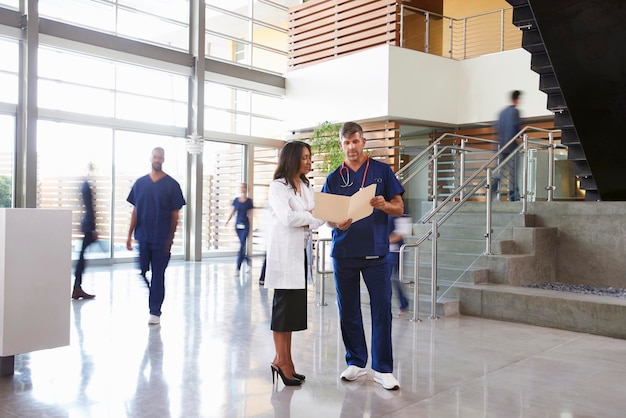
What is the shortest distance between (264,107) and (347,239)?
1142 cm

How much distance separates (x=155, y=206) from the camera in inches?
224

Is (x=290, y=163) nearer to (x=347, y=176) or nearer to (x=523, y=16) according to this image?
(x=347, y=176)

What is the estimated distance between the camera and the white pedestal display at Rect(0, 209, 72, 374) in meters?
3.73

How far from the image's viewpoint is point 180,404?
3.30 m

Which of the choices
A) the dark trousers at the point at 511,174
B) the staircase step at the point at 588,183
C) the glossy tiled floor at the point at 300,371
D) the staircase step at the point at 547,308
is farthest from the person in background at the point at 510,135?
the glossy tiled floor at the point at 300,371

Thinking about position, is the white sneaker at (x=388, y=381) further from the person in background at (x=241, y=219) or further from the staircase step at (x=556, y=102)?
the person in background at (x=241, y=219)

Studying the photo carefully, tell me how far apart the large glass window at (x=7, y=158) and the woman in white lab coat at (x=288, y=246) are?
8075 mm

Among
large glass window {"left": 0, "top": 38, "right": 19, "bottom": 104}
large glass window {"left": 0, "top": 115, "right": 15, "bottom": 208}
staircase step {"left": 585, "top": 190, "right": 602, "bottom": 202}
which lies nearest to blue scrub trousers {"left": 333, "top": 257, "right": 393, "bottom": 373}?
staircase step {"left": 585, "top": 190, "right": 602, "bottom": 202}

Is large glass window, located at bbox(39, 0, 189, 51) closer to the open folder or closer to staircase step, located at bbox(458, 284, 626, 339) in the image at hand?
staircase step, located at bbox(458, 284, 626, 339)

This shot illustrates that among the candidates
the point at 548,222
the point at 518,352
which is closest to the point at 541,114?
the point at 548,222

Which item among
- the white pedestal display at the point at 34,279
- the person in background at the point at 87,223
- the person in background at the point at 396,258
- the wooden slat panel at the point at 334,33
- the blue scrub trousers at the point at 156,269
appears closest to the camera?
the white pedestal display at the point at 34,279

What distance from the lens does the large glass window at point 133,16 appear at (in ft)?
36.2

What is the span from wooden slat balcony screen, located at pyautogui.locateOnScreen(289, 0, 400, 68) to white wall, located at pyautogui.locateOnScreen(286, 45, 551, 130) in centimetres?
50

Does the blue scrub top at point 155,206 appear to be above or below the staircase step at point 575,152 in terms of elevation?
below
